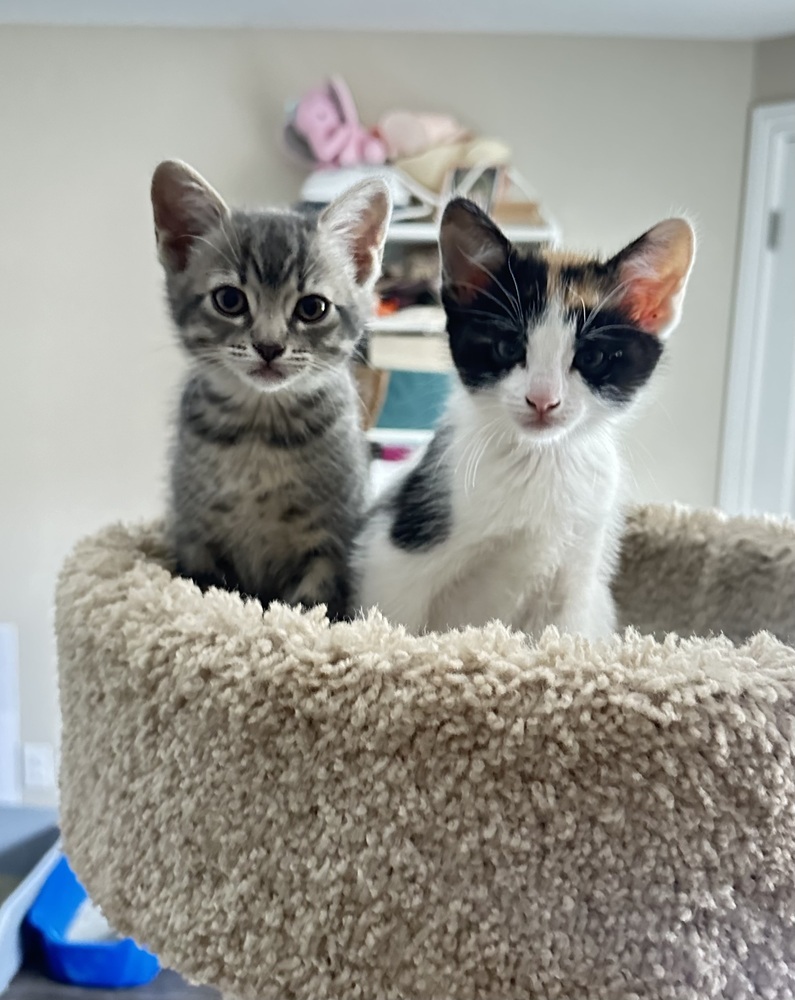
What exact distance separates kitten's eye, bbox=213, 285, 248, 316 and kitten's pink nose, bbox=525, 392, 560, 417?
291mm

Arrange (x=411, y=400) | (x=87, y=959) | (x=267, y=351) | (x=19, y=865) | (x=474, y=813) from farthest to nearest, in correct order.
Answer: (x=411, y=400) < (x=19, y=865) < (x=87, y=959) < (x=267, y=351) < (x=474, y=813)

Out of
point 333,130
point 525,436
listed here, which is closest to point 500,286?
point 525,436

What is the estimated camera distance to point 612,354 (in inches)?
26.9

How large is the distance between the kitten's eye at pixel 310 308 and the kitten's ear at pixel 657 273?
273mm

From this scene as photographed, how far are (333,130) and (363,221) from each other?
119 cm

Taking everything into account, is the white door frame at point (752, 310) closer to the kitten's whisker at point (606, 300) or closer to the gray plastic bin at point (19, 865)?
the kitten's whisker at point (606, 300)

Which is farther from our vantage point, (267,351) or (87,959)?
(87,959)

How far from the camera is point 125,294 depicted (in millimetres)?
2094

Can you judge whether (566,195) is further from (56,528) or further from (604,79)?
(56,528)

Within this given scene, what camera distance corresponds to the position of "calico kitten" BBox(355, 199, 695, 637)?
672 millimetres

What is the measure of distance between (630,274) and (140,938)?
1.98 ft

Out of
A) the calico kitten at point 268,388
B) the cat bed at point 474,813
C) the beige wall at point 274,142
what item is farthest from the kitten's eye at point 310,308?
the beige wall at point 274,142

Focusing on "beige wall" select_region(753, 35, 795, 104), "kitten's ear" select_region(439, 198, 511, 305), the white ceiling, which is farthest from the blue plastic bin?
"beige wall" select_region(753, 35, 795, 104)

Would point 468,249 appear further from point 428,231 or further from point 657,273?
point 428,231
